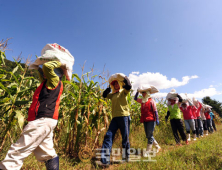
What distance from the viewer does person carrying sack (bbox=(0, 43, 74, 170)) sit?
137 cm

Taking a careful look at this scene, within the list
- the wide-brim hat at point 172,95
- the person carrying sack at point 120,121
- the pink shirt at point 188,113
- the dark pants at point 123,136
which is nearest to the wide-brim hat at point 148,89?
the person carrying sack at point 120,121

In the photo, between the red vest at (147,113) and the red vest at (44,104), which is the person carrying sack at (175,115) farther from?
the red vest at (44,104)

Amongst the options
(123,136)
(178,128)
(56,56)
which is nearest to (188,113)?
(178,128)

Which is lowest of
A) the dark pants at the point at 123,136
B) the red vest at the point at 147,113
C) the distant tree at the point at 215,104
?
the dark pants at the point at 123,136

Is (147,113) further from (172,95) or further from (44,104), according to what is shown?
(44,104)

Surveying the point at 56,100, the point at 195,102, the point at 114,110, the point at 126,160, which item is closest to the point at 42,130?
the point at 56,100

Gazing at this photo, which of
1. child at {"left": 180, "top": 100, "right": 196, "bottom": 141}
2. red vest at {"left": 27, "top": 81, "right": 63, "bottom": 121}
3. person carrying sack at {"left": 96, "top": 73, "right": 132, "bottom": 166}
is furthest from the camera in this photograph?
child at {"left": 180, "top": 100, "right": 196, "bottom": 141}

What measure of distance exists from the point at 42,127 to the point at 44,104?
272 millimetres

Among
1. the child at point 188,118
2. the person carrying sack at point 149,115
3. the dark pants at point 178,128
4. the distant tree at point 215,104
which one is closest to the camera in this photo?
the person carrying sack at point 149,115

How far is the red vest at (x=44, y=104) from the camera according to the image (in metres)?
1.58

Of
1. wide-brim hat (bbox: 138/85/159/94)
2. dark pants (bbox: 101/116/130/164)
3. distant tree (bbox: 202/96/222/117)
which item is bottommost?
dark pants (bbox: 101/116/130/164)

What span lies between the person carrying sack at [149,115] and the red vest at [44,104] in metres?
2.32

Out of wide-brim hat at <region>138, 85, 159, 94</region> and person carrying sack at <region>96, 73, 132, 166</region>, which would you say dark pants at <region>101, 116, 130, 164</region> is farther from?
wide-brim hat at <region>138, 85, 159, 94</region>

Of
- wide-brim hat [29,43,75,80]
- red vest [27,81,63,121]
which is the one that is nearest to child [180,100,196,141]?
wide-brim hat [29,43,75,80]
